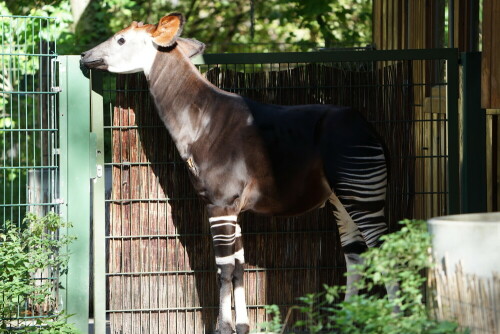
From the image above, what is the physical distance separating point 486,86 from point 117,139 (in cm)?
243

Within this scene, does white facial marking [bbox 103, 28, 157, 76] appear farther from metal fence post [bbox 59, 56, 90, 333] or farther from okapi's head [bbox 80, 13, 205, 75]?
metal fence post [bbox 59, 56, 90, 333]

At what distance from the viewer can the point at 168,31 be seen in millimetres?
5777

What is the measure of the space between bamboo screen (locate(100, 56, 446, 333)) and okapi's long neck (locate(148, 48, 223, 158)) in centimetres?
37

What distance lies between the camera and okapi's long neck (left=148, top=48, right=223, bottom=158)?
575 cm

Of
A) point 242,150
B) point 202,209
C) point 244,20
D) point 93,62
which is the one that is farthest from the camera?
point 244,20

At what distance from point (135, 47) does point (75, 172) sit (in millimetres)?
939

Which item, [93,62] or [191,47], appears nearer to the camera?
[93,62]

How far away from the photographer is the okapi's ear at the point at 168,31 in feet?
18.8

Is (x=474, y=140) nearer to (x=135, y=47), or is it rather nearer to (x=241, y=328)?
(x=241, y=328)

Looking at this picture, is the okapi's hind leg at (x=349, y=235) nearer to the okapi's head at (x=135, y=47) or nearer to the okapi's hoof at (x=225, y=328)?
the okapi's hoof at (x=225, y=328)

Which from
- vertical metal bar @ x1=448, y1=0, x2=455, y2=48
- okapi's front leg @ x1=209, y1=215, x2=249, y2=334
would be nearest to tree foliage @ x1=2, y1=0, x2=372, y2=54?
vertical metal bar @ x1=448, y1=0, x2=455, y2=48

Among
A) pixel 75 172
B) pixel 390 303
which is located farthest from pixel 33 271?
pixel 390 303

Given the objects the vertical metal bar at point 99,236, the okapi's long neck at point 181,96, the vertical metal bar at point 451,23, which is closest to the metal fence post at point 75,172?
the vertical metal bar at point 99,236

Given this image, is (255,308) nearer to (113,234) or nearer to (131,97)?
(113,234)
